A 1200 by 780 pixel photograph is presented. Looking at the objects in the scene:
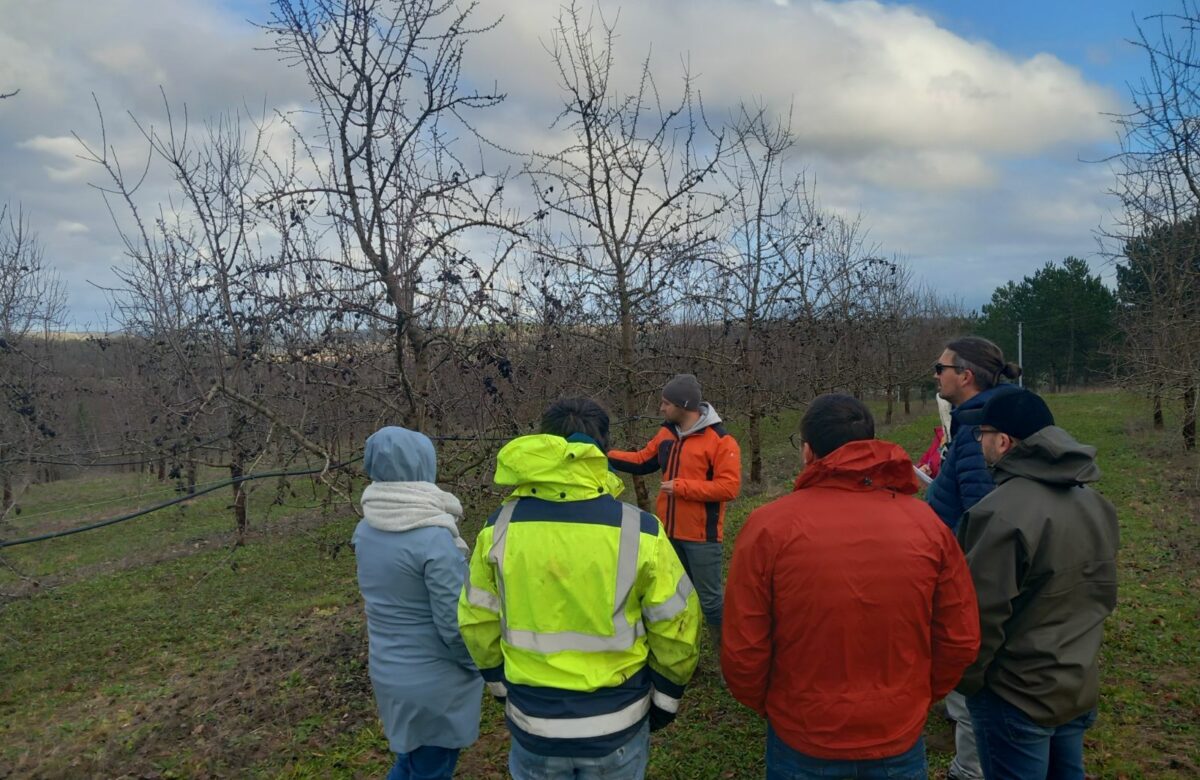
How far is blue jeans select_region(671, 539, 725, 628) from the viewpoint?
155 inches

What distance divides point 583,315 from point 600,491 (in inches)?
220

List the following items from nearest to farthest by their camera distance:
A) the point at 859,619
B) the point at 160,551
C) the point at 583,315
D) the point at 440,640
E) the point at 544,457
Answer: the point at 859,619 → the point at 544,457 → the point at 440,640 → the point at 583,315 → the point at 160,551

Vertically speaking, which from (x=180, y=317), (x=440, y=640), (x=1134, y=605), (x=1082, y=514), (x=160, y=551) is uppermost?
(x=180, y=317)

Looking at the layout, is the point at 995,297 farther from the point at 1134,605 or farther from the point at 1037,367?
the point at 1134,605

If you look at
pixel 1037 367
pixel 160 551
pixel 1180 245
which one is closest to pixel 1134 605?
pixel 1180 245

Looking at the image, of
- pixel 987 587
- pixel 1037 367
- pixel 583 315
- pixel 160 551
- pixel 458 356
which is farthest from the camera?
pixel 1037 367

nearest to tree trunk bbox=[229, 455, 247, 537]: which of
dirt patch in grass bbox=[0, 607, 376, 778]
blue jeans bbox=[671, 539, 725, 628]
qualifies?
dirt patch in grass bbox=[0, 607, 376, 778]

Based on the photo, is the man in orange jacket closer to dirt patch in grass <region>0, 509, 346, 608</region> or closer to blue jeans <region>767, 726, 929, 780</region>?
blue jeans <region>767, 726, 929, 780</region>

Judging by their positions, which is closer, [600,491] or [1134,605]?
[600,491]

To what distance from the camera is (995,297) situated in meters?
42.6

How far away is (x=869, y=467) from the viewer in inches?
79.2

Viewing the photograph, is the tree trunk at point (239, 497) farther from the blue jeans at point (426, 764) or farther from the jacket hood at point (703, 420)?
the jacket hood at point (703, 420)

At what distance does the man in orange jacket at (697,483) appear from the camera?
3.89 m

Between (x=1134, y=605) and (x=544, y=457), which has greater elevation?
(x=544, y=457)
